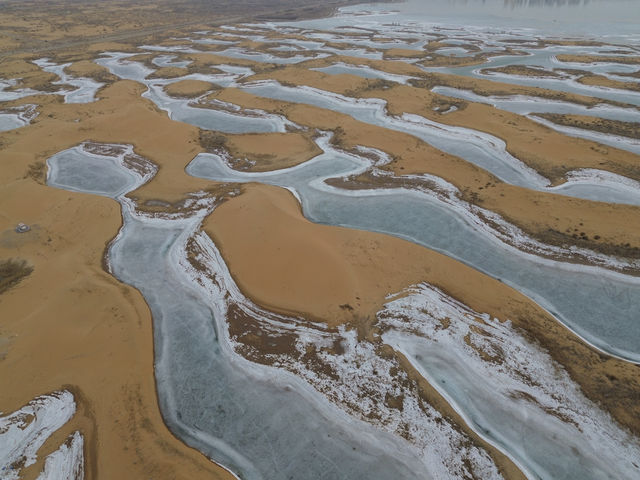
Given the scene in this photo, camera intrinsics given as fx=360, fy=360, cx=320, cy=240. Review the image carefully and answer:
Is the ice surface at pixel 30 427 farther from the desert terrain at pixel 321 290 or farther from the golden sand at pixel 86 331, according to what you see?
the golden sand at pixel 86 331

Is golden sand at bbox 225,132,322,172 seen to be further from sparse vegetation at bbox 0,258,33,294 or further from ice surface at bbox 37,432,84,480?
ice surface at bbox 37,432,84,480

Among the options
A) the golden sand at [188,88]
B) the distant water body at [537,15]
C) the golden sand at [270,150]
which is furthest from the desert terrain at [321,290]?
the distant water body at [537,15]

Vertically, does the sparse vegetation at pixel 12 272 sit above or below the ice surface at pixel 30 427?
above

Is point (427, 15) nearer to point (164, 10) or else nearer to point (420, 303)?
point (164, 10)

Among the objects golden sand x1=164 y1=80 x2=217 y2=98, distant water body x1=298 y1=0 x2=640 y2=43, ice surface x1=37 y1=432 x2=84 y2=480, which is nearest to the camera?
ice surface x1=37 y1=432 x2=84 y2=480

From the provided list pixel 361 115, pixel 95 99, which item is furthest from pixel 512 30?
pixel 95 99

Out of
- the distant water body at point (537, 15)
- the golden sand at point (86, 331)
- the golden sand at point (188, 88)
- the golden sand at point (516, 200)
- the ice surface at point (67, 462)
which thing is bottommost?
the ice surface at point (67, 462)

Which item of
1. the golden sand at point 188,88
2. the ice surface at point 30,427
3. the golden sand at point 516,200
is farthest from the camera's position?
the golden sand at point 188,88

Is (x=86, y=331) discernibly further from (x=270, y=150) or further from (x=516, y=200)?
(x=516, y=200)

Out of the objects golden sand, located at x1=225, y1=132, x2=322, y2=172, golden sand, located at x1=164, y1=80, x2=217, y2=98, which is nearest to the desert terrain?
golden sand, located at x1=225, y1=132, x2=322, y2=172
